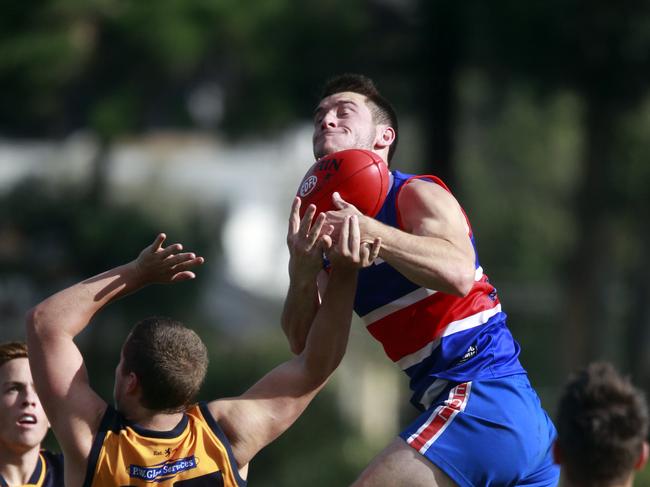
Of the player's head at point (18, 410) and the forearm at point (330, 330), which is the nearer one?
the forearm at point (330, 330)

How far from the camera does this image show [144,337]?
410cm

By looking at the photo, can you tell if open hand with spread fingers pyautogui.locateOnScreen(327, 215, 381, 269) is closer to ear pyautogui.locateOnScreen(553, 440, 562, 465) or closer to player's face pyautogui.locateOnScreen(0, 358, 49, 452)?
ear pyautogui.locateOnScreen(553, 440, 562, 465)

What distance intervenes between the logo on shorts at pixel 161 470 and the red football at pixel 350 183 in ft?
3.59

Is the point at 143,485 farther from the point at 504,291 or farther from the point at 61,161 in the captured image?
the point at 504,291

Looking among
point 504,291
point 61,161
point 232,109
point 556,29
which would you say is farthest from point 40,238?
point 504,291

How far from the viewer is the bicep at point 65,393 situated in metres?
3.96

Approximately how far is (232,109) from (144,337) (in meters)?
15.2

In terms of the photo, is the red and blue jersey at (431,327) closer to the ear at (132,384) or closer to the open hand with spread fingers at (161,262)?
the open hand with spread fingers at (161,262)

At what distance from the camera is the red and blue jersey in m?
4.51

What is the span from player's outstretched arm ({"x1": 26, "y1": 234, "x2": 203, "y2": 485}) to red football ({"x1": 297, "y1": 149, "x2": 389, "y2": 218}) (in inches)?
21.2

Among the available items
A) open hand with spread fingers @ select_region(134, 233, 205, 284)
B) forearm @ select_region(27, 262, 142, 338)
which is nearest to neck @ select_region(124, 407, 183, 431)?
forearm @ select_region(27, 262, 142, 338)

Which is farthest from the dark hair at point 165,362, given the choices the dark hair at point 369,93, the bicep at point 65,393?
the dark hair at point 369,93

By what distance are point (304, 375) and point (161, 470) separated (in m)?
0.70

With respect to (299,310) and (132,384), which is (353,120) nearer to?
(299,310)
